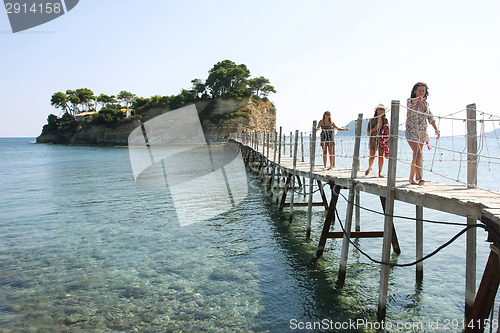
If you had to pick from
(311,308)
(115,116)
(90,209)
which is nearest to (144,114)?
(115,116)

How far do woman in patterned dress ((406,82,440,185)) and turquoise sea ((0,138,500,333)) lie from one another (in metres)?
2.52

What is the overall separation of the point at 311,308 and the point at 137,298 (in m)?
3.29

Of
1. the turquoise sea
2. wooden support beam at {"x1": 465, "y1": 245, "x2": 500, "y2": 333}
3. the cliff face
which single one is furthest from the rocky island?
wooden support beam at {"x1": 465, "y1": 245, "x2": 500, "y2": 333}

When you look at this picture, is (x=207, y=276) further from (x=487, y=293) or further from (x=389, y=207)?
(x=487, y=293)

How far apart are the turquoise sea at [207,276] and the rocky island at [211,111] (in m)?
58.1

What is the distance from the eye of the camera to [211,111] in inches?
2923

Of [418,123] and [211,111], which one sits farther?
[211,111]

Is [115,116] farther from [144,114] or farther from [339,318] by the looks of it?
[339,318]

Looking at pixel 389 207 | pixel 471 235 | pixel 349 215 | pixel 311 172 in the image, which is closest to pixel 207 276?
pixel 349 215

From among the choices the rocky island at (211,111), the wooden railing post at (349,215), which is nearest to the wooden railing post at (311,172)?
the wooden railing post at (349,215)

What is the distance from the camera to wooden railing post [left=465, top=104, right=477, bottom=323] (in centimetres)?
491

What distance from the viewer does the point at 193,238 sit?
439 inches

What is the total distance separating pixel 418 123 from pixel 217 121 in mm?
67462

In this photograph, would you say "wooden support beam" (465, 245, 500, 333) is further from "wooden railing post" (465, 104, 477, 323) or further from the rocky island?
the rocky island
